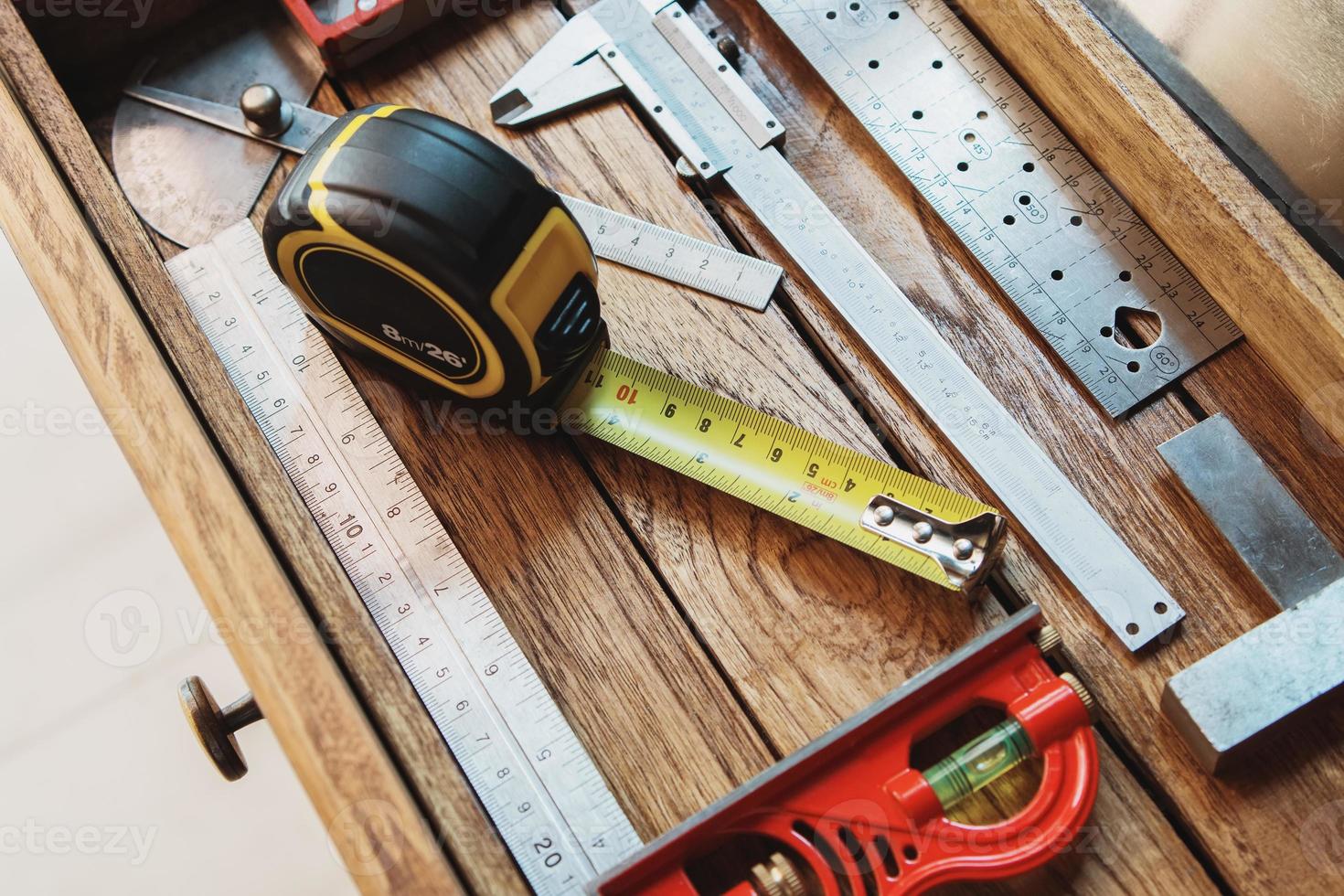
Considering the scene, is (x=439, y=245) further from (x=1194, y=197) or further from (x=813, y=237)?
(x=1194, y=197)

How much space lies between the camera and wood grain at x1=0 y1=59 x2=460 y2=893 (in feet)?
2.90

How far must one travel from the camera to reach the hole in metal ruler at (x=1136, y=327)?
45.7 inches

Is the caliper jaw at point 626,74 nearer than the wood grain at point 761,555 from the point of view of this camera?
No

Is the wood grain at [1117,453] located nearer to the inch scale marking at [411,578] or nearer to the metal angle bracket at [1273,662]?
the metal angle bracket at [1273,662]

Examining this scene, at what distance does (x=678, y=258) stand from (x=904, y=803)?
1.84 ft

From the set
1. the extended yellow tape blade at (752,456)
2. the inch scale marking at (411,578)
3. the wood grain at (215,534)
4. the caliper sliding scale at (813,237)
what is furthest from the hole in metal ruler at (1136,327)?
the wood grain at (215,534)

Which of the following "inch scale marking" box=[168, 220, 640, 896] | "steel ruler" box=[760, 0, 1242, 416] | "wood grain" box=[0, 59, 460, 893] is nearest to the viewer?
"wood grain" box=[0, 59, 460, 893]

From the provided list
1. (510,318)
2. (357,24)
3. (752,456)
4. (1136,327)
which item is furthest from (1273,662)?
(357,24)

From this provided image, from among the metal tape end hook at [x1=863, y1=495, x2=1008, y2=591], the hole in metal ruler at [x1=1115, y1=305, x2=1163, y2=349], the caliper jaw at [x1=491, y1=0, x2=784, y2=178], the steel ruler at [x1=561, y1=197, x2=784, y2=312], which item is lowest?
the metal tape end hook at [x1=863, y1=495, x2=1008, y2=591]

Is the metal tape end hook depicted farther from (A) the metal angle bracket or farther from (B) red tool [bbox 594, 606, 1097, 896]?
(A) the metal angle bracket

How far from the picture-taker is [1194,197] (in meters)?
1.08

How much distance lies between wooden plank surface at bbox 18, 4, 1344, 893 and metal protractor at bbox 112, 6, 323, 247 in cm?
11

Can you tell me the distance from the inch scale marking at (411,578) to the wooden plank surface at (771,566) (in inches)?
1.1

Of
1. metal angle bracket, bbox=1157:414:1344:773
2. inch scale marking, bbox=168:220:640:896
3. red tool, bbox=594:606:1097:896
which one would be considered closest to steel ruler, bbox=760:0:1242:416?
metal angle bracket, bbox=1157:414:1344:773
